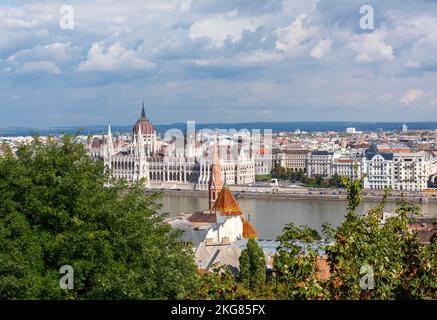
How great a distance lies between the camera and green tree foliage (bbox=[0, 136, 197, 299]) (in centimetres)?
275

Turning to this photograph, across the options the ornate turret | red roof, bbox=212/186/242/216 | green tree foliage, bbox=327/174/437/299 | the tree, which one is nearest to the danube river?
red roof, bbox=212/186/242/216

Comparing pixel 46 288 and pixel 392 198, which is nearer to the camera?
pixel 46 288

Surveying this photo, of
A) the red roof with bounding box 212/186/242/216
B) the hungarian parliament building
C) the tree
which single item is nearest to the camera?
the tree

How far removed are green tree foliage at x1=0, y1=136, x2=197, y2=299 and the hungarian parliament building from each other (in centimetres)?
1834

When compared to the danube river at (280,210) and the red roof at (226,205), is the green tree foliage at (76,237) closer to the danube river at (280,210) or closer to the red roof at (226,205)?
the red roof at (226,205)

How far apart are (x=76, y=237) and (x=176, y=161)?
20.8m

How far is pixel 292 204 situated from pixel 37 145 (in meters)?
13.9

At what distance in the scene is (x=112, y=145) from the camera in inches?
1039

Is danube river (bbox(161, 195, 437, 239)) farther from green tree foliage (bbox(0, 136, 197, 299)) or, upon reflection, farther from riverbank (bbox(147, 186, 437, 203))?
green tree foliage (bbox(0, 136, 197, 299))

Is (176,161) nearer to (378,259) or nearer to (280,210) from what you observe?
(280,210)

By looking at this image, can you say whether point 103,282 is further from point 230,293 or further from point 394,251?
point 394,251

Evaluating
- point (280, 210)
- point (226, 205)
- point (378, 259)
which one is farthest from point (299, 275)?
point (280, 210)

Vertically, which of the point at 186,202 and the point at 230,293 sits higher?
the point at 230,293

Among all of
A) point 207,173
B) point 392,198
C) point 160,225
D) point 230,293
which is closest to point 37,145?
point 160,225
